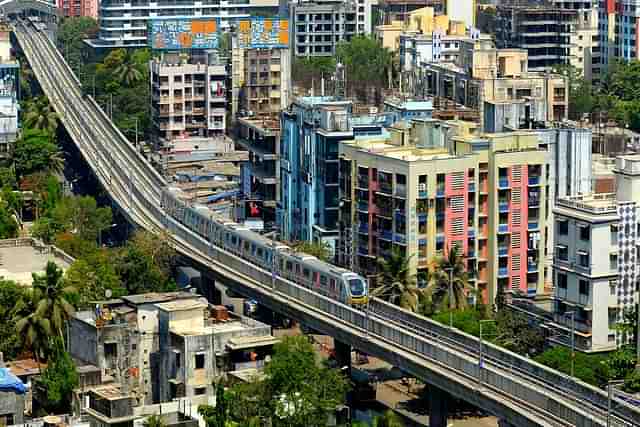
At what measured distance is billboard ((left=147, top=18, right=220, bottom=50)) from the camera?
373 ft

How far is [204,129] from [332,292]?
4762 centimetres

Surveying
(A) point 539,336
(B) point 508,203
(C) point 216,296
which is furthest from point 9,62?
(A) point 539,336

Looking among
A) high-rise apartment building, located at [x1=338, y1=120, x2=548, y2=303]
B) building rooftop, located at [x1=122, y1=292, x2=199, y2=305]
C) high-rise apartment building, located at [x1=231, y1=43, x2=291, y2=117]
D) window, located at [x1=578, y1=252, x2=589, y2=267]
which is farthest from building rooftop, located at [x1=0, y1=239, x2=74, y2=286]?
high-rise apartment building, located at [x1=231, y1=43, x2=291, y2=117]

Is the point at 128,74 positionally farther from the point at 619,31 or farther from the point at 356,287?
the point at 356,287

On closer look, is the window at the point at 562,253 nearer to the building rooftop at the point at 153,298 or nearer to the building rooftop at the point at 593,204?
the building rooftop at the point at 593,204

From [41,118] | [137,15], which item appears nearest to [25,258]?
[41,118]

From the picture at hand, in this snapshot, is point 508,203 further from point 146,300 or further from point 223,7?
point 223,7

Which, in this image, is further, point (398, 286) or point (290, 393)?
point (398, 286)

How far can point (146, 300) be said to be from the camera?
55781 mm

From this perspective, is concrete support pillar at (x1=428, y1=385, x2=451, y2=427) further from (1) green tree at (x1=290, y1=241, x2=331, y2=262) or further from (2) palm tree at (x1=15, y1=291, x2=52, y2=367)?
(1) green tree at (x1=290, y1=241, x2=331, y2=262)

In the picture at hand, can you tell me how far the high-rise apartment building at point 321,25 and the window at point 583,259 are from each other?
7583 centimetres

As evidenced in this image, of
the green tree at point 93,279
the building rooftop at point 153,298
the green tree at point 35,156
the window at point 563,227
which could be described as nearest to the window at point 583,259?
the window at point 563,227

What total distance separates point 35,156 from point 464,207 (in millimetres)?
33035

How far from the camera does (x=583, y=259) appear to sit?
55594mm
